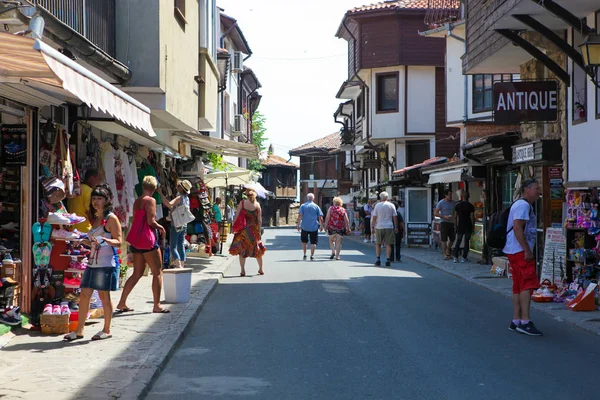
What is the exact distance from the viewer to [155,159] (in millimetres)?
17672

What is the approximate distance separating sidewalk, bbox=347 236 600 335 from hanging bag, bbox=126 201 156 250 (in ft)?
18.0

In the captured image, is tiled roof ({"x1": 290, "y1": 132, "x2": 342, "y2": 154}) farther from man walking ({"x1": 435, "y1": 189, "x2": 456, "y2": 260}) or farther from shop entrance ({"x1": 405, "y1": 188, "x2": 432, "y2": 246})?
man walking ({"x1": 435, "y1": 189, "x2": 456, "y2": 260})

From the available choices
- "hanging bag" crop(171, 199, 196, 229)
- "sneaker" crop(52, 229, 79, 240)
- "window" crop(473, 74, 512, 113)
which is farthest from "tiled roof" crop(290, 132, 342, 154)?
"sneaker" crop(52, 229, 79, 240)

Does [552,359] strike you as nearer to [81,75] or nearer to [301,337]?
[301,337]

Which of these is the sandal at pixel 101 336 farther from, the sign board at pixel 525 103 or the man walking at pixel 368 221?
the man walking at pixel 368 221

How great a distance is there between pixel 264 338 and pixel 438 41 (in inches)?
1243

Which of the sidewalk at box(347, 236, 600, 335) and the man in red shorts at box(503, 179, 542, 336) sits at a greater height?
the man in red shorts at box(503, 179, 542, 336)

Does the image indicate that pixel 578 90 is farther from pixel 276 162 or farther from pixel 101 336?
pixel 276 162

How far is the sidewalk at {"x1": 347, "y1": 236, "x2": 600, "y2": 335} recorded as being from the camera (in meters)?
10.5

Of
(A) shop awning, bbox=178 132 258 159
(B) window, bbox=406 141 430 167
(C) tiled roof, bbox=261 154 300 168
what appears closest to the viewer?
(A) shop awning, bbox=178 132 258 159

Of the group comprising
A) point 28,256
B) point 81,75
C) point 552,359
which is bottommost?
point 552,359

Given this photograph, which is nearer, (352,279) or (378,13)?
(352,279)

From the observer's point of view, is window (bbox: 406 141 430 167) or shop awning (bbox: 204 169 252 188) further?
window (bbox: 406 141 430 167)

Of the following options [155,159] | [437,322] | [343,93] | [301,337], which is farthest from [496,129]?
[343,93]
